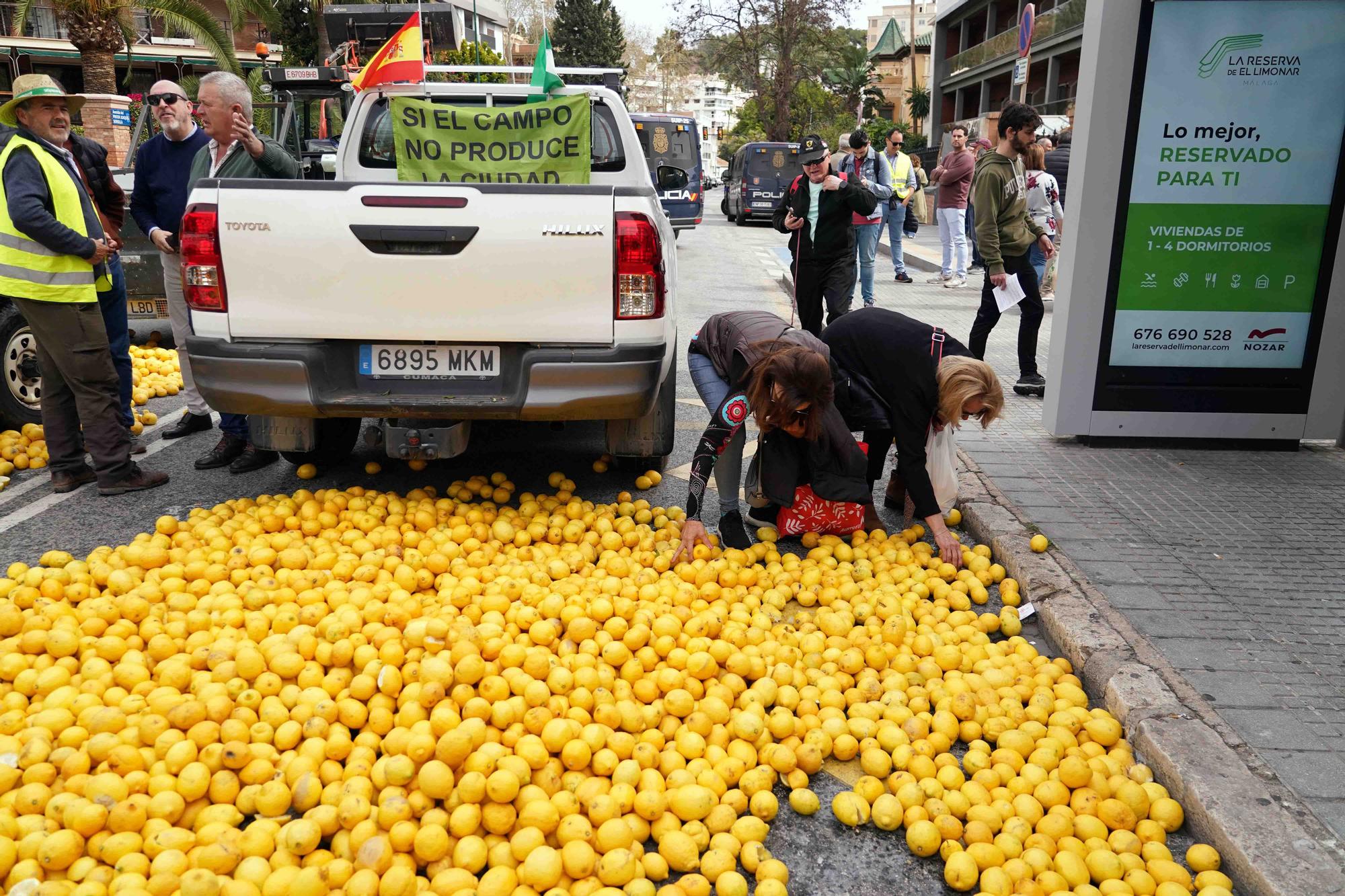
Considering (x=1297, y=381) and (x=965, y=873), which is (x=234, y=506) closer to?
(x=965, y=873)

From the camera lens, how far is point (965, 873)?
2.73m

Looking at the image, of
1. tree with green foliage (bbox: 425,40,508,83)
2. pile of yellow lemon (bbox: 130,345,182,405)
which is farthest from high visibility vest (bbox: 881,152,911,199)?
pile of yellow lemon (bbox: 130,345,182,405)

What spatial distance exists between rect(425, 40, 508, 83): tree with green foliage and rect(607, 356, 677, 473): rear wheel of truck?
3077mm

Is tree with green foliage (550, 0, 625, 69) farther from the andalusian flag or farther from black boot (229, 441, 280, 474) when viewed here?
black boot (229, 441, 280, 474)

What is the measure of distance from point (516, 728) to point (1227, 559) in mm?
3607

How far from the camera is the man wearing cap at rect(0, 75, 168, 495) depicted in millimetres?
5273

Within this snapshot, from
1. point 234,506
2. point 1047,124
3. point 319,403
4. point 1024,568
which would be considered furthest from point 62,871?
point 1047,124

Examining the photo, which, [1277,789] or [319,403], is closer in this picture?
[1277,789]

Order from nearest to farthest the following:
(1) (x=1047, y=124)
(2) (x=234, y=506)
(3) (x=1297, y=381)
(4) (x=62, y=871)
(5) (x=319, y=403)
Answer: (4) (x=62, y=871), (5) (x=319, y=403), (2) (x=234, y=506), (3) (x=1297, y=381), (1) (x=1047, y=124)

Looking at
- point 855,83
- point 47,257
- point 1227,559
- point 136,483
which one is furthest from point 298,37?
point 855,83

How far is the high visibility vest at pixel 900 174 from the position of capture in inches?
604

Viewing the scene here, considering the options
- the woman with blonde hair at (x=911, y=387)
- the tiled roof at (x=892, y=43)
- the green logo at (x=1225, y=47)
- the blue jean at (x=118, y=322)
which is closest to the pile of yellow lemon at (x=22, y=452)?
the blue jean at (x=118, y=322)

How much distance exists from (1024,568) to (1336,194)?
3.72 metres

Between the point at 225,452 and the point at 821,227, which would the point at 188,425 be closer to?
the point at 225,452
